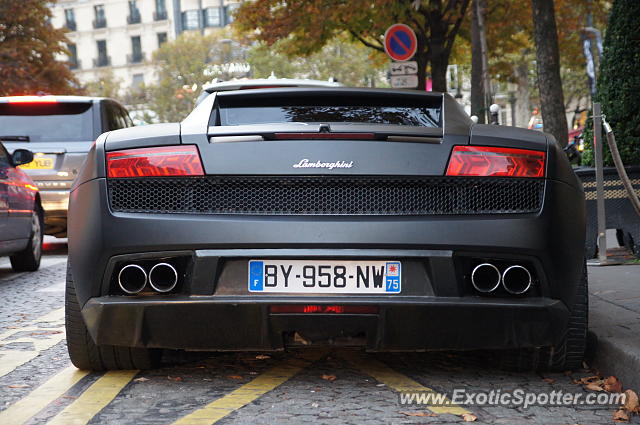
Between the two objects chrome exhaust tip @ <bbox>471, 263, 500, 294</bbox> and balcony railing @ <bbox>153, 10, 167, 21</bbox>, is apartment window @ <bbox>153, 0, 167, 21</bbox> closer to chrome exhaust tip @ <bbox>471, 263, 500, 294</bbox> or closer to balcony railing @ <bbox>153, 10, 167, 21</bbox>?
balcony railing @ <bbox>153, 10, 167, 21</bbox>

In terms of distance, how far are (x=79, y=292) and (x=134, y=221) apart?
0.42 m

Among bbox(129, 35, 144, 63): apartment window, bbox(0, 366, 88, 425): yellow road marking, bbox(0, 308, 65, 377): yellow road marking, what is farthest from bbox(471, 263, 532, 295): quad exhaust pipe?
bbox(129, 35, 144, 63): apartment window

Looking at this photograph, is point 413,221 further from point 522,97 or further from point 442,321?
point 522,97

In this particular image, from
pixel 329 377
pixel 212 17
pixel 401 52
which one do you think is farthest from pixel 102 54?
pixel 329 377

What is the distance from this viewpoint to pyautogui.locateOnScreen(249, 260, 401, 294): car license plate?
402 cm

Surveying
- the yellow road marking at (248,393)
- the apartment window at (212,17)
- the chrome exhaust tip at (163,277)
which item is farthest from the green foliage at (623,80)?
the apartment window at (212,17)

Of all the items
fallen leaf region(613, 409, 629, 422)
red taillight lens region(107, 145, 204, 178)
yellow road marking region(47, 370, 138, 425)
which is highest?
red taillight lens region(107, 145, 204, 178)

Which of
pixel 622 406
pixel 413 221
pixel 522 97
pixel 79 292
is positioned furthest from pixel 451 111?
pixel 522 97

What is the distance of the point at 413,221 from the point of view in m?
4.02

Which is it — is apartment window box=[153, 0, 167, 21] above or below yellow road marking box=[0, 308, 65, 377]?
above

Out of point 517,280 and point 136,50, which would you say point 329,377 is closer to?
point 517,280

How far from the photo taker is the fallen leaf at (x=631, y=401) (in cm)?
405

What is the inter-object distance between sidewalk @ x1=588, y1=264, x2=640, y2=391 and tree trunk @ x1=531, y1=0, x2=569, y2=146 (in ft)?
24.3

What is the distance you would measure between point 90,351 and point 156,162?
1018 mm
